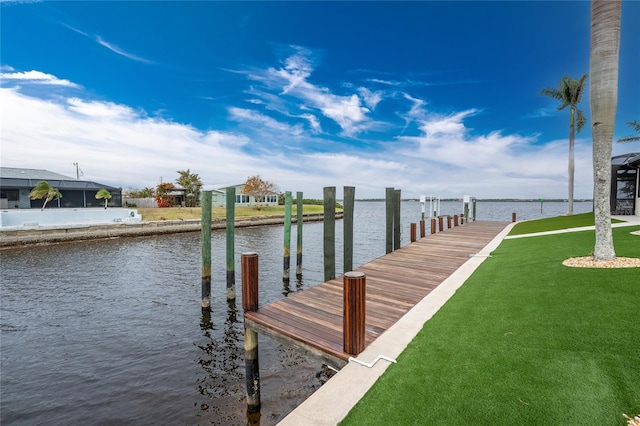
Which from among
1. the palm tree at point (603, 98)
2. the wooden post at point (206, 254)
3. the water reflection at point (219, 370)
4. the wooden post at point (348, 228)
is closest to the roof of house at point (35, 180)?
the wooden post at point (206, 254)

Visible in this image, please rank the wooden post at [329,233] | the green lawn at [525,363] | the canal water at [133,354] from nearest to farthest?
the green lawn at [525,363]
the canal water at [133,354]
the wooden post at [329,233]

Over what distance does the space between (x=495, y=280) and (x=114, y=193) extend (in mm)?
47531

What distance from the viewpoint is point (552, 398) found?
3.01m

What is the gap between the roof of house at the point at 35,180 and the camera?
35.2 m

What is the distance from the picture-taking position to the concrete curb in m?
3.12

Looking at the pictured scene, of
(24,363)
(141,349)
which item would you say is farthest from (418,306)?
(24,363)

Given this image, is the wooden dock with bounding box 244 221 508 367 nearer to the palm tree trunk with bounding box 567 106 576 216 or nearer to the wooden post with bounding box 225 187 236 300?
the wooden post with bounding box 225 187 236 300

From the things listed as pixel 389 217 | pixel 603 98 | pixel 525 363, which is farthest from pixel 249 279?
pixel 603 98

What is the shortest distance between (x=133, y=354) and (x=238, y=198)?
46920mm

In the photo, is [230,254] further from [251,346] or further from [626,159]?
[626,159]

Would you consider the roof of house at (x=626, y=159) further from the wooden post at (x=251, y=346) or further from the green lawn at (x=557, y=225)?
the wooden post at (x=251, y=346)

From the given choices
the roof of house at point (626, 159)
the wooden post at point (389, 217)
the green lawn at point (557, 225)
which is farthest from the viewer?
the roof of house at point (626, 159)

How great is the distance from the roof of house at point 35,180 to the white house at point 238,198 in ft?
47.0

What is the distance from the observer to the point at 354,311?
4.27 meters
